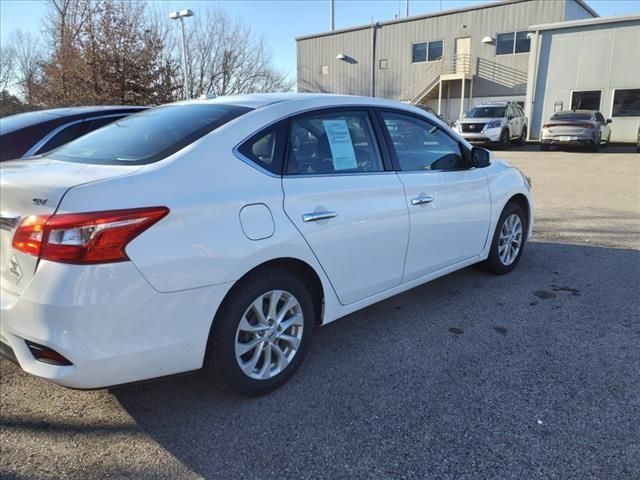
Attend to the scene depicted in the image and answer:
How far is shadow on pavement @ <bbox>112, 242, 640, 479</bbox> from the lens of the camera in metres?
2.32

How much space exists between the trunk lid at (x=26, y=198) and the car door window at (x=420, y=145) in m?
1.82

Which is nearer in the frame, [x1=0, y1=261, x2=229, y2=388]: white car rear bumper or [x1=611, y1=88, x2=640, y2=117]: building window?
[x1=0, y1=261, x2=229, y2=388]: white car rear bumper

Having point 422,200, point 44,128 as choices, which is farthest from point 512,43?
point 422,200

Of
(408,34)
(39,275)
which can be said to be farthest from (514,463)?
(408,34)

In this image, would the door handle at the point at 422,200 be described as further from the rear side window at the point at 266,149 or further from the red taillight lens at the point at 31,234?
Answer: the red taillight lens at the point at 31,234

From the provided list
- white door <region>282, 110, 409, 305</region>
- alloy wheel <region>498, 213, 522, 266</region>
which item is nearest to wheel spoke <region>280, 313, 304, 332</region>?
white door <region>282, 110, 409, 305</region>

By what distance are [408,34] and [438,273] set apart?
32.8m

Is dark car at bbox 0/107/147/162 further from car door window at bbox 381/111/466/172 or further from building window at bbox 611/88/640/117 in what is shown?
building window at bbox 611/88/640/117

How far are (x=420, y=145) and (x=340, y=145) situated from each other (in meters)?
0.84

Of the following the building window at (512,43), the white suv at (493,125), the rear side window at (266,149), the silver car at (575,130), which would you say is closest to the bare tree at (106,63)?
the white suv at (493,125)

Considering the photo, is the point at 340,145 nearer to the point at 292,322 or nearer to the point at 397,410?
the point at 292,322

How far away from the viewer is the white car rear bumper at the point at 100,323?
211 cm

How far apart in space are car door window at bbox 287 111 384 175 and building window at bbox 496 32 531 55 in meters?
30.0

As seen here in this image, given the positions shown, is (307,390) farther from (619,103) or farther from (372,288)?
(619,103)
